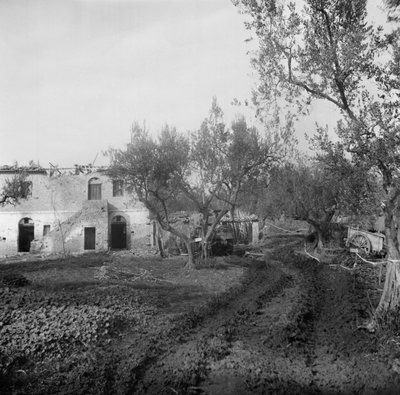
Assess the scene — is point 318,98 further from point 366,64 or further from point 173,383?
point 173,383

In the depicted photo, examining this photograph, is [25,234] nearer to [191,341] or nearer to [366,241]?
[366,241]

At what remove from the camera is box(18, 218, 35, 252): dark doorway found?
38.6m

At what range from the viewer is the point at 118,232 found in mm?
38719

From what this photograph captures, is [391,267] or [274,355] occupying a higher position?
[391,267]

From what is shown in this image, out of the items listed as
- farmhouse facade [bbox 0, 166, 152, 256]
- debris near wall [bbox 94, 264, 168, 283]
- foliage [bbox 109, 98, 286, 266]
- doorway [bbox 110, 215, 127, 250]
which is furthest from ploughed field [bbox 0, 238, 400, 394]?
doorway [bbox 110, 215, 127, 250]

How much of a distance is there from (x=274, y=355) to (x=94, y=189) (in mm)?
32076

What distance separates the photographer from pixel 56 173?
39.4m

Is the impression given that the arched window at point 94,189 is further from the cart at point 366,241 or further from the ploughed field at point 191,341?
the ploughed field at point 191,341

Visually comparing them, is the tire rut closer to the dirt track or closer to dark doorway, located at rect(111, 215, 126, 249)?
the dirt track

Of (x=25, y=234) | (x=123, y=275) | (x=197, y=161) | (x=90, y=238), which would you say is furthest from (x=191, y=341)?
(x=25, y=234)

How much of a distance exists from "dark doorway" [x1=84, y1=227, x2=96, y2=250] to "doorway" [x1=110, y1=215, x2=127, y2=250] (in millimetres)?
1983

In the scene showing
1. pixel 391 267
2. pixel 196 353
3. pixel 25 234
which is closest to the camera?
pixel 196 353

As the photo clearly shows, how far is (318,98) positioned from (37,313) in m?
8.82

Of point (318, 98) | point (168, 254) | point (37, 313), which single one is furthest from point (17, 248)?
point (318, 98)
